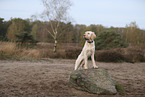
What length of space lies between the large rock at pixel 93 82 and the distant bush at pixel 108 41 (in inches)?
577

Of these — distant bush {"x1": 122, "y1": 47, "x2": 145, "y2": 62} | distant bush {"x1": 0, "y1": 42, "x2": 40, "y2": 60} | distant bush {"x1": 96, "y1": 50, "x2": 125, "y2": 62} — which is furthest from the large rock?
distant bush {"x1": 122, "y1": 47, "x2": 145, "y2": 62}

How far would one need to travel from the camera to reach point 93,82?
12.3ft

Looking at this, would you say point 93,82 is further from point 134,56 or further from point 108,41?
point 108,41

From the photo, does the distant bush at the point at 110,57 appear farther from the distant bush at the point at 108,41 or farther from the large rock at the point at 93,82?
the large rock at the point at 93,82

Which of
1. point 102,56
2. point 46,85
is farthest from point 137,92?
point 102,56

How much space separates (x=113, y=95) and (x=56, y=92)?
61.6 inches

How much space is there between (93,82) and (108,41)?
16209 millimetres

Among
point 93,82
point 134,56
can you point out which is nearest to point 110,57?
point 134,56

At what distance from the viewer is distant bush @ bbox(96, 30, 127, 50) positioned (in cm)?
1864

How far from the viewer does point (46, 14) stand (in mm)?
18141

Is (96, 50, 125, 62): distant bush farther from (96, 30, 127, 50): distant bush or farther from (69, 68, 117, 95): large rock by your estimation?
(69, 68, 117, 95): large rock

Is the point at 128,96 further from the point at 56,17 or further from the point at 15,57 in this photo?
the point at 56,17

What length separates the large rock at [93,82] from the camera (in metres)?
3.63

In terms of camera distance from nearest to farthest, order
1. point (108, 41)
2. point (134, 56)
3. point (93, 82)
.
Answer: point (93, 82) < point (134, 56) < point (108, 41)
